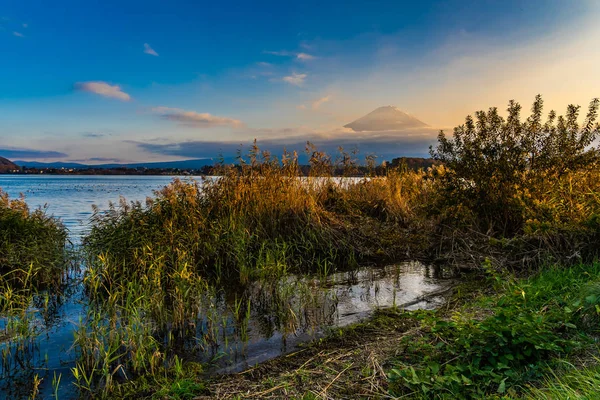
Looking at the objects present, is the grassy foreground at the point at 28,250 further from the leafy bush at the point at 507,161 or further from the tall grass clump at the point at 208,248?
the leafy bush at the point at 507,161

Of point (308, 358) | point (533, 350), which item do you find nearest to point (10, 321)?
point (308, 358)

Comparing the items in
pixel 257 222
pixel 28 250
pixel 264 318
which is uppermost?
pixel 257 222

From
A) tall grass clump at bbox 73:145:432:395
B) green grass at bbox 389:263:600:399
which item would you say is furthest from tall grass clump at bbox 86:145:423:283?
green grass at bbox 389:263:600:399

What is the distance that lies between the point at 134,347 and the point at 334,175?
8644mm

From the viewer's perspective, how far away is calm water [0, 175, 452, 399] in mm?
4293

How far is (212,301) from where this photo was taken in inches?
228

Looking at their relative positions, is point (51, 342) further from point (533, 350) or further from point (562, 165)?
point (562, 165)

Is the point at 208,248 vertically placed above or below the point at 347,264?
above

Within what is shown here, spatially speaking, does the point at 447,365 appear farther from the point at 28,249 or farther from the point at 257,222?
the point at 28,249

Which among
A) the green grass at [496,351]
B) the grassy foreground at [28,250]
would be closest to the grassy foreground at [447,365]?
the green grass at [496,351]

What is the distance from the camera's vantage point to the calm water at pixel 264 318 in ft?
14.1

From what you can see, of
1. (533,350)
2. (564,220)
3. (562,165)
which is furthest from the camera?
(562,165)

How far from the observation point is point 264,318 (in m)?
5.59

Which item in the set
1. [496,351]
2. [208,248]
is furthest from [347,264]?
[496,351]
